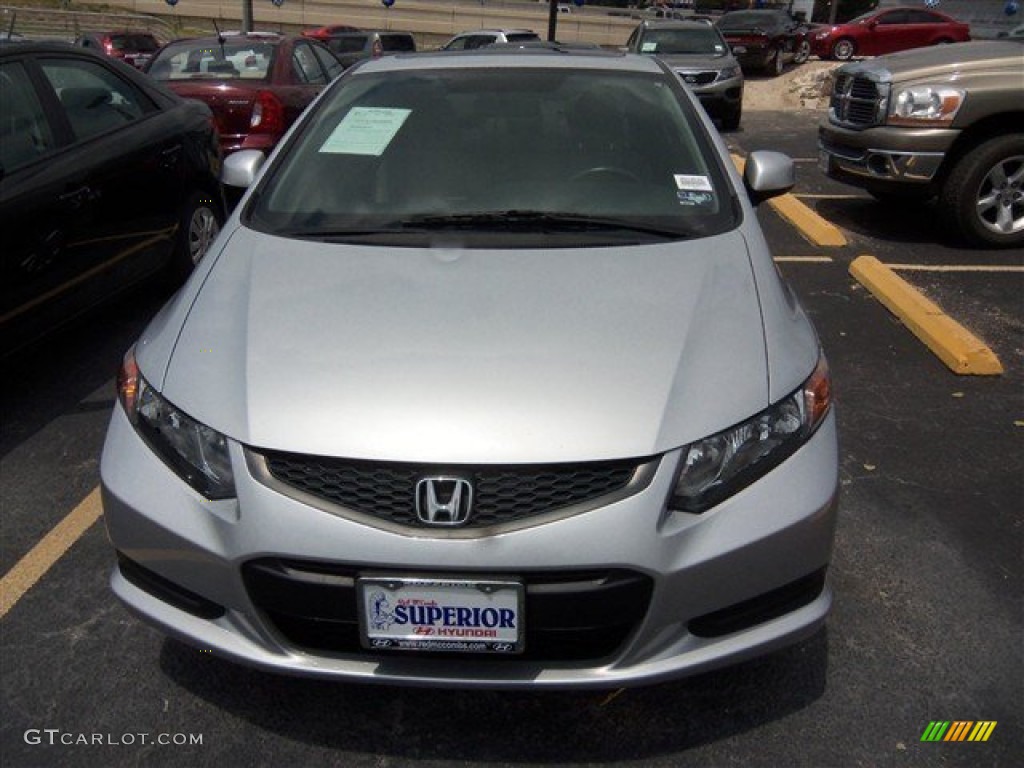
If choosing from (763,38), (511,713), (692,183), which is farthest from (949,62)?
(763,38)

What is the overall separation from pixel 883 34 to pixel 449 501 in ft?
78.4

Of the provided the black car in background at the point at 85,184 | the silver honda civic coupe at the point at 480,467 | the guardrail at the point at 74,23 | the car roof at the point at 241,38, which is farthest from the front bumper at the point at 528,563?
the guardrail at the point at 74,23

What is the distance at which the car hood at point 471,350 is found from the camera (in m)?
1.99

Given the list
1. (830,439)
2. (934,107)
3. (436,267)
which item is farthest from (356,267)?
(934,107)

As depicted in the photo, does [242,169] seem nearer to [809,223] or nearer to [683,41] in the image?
[809,223]

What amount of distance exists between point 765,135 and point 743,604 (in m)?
12.1

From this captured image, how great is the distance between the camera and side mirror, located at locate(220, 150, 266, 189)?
336 cm

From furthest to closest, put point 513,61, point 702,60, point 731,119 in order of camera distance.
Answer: point 702,60 < point 731,119 < point 513,61

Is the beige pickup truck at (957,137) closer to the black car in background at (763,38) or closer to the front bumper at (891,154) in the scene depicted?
the front bumper at (891,154)

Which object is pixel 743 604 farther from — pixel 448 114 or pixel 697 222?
pixel 448 114

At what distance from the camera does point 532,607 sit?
1.95 meters

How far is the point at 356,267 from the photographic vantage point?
2627 mm

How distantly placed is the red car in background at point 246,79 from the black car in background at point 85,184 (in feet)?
5.45

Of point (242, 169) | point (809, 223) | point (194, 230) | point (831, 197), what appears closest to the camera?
point (242, 169)
